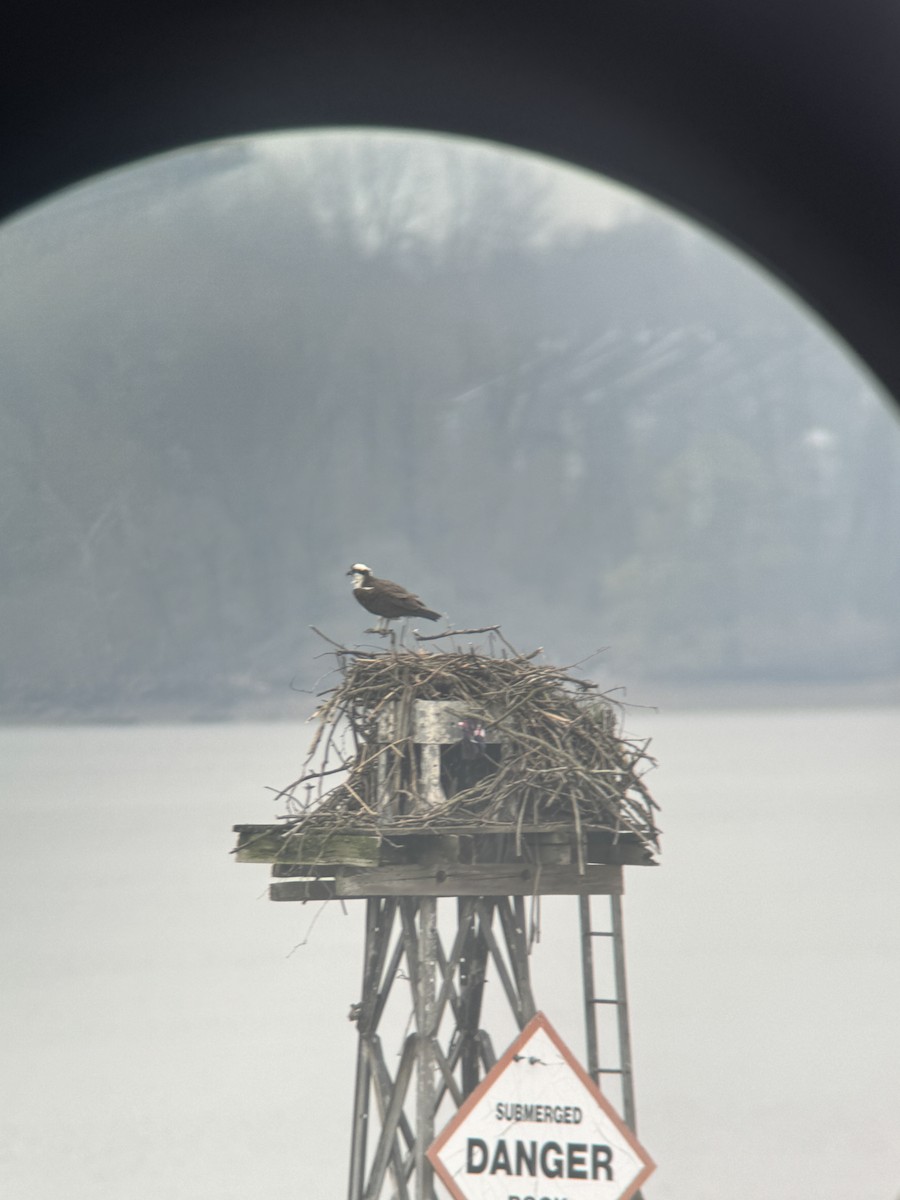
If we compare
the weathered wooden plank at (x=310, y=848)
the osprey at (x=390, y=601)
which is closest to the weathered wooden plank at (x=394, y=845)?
the weathered wooden plank at (x=310, y=848)

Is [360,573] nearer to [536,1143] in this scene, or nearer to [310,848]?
[310,848]

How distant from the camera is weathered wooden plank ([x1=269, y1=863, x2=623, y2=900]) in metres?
9.12

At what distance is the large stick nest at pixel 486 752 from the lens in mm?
8836

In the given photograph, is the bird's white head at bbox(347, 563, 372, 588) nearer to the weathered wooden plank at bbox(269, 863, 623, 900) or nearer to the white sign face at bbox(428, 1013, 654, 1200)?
the weathered wooden plank at bbox(269, 863, 623, 900)

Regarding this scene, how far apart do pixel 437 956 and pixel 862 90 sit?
7.57 metres

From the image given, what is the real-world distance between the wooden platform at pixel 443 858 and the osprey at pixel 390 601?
148 centimetres

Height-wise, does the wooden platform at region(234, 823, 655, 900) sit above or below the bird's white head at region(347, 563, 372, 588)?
below

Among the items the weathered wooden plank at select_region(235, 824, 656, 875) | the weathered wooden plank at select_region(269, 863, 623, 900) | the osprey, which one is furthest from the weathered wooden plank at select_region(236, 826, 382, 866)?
the osprey

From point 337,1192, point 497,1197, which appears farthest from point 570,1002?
point 497,1197

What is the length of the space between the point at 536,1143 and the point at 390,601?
3.61m

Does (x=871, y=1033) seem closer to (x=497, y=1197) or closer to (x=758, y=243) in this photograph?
(x=497, y=1197)

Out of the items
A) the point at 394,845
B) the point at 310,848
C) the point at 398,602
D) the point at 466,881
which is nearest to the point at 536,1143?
the point at 466,881

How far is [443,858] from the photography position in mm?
9109

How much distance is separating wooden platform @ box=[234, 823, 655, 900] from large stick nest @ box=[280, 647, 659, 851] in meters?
0.09
